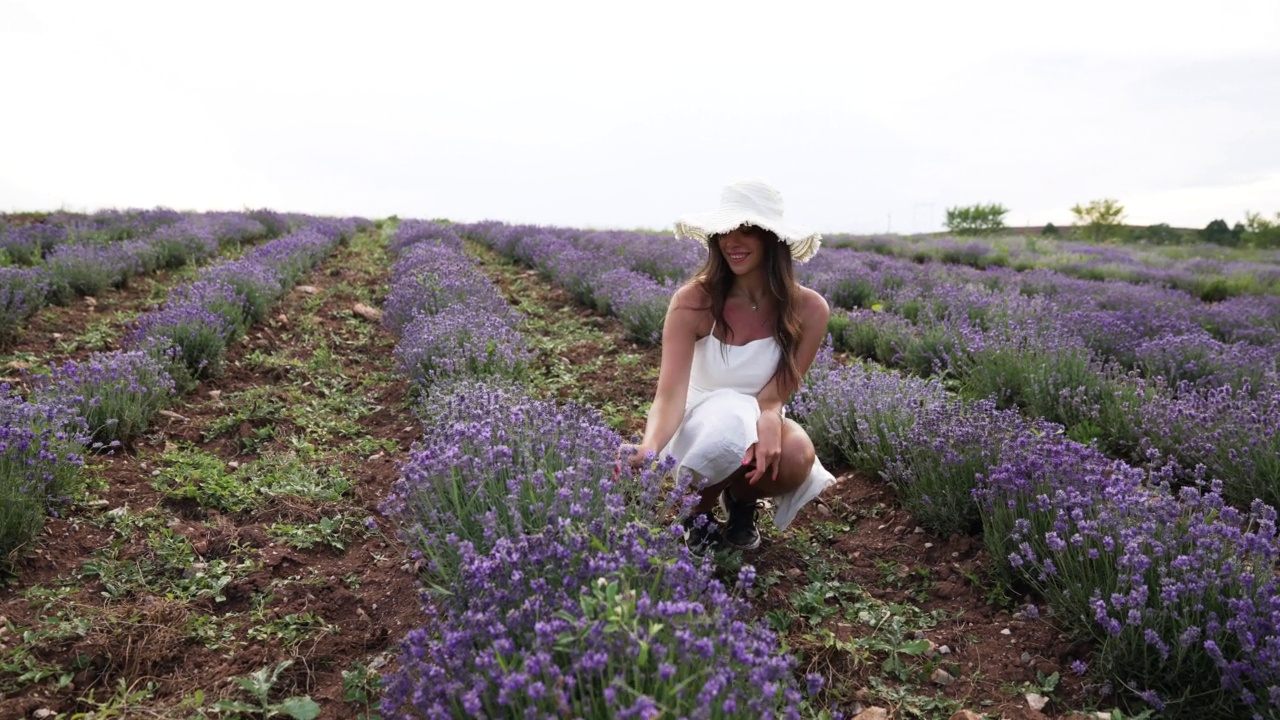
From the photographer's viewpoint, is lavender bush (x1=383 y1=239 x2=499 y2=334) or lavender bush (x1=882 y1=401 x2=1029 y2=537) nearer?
lavender bush (x1=882 y1=401 x2=1029 y2=537)

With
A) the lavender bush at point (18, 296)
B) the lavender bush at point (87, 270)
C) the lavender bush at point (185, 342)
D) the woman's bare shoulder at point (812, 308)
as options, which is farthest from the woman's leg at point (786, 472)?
the lavender bush at point (87, 270)

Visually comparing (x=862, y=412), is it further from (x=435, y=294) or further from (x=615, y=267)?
(x=615, y=267)

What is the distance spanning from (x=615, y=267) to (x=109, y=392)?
5624mm

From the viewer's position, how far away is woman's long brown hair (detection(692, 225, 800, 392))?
9.84 ft

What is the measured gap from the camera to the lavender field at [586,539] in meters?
1.71

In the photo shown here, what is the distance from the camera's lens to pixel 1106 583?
232cm

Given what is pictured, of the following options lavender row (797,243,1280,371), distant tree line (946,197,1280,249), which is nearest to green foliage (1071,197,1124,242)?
distant tree line (946,197,1280,249)

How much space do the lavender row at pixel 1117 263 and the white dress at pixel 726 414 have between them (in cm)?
946

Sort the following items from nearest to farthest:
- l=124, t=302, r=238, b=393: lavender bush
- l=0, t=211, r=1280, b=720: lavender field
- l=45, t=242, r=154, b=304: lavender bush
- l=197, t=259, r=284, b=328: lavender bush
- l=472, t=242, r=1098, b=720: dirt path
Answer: l=0, t=211, r=1280, b=720: lavender field < l=472, t=242, r=1098, b=720: dirt path < l=124, t=302, r=238, b=393: lavender bush < l=197, t=259, r=284, b=328: lavender bush < l=45, t=242, r=154, b=304: lavender bush

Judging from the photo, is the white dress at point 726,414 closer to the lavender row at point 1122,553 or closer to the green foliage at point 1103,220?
the lavender row at point 1122,553

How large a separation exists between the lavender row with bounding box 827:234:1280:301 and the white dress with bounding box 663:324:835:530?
946 cm

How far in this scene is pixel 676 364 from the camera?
9.68ft

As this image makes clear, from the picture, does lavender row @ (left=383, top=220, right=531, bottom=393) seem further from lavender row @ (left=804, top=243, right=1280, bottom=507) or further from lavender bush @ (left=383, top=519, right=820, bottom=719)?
lavender row @ (left=804, top=243, right=1280, bottom=507)

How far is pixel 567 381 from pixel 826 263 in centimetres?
594
